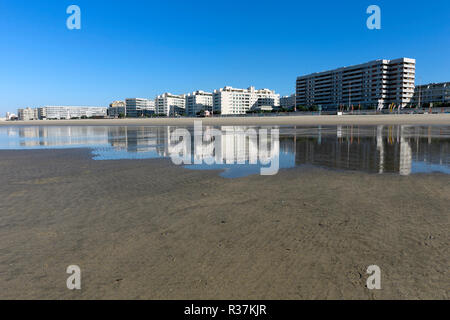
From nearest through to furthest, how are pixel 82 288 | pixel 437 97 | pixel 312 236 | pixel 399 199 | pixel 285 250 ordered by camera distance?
pixel 82 288
pixel 285 250
pixel 312 236
pixel 399 199
pixel 437 97

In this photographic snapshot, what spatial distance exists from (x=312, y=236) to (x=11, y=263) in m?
3.90

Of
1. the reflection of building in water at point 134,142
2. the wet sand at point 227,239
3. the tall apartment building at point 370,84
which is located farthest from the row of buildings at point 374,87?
the wet sand at point 227,239

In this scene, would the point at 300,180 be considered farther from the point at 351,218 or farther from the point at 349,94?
the point at 349,94

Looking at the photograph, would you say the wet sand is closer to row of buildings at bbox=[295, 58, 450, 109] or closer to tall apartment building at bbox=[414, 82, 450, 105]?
row of buildings at bbox=[295, 58, 450, 109]

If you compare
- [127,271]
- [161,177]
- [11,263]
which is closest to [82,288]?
[127,271]

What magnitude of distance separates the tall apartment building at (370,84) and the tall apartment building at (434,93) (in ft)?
69.4

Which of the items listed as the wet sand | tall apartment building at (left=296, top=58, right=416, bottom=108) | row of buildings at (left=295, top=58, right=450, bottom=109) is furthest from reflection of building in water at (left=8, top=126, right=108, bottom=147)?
tall apartment building at (left=296, top=58, right=416, bottom=108)

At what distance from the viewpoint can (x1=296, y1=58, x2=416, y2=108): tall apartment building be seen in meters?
130

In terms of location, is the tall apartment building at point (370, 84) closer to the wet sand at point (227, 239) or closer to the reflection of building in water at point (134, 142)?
the reflection of building in water at point (134, 142)

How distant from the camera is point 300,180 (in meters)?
7.80

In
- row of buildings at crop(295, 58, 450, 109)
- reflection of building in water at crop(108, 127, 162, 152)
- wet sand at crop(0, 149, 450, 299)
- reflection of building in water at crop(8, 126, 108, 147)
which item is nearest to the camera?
wet sand at crop(0, 149, 450, 299)

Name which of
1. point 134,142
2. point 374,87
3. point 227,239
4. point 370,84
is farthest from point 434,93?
point 227,239

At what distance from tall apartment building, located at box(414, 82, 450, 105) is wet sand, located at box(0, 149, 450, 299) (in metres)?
169

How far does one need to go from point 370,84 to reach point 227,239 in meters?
151
